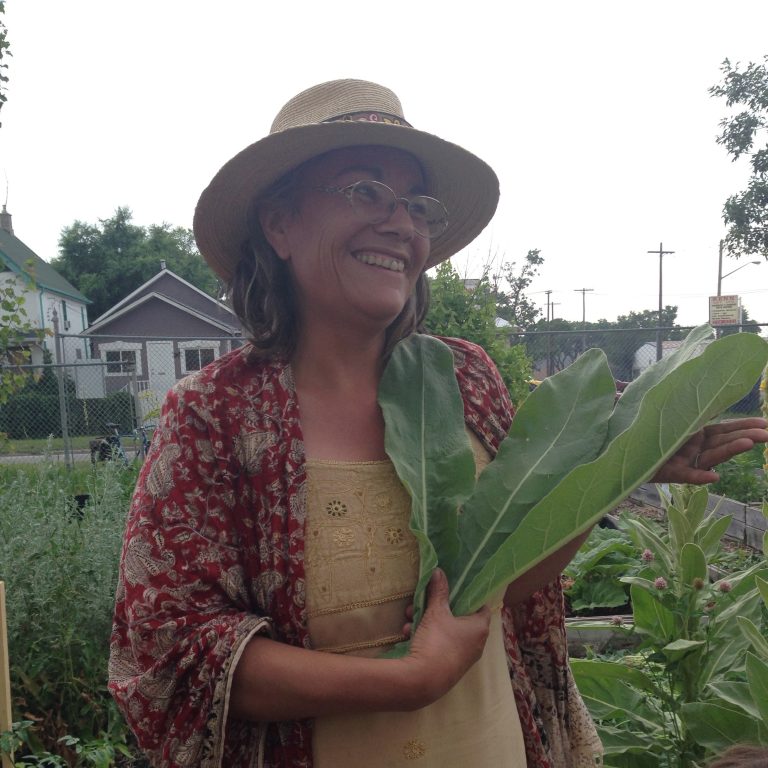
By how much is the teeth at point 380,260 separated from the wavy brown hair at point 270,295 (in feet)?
0.62

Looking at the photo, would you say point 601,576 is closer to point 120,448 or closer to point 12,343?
point 12,343

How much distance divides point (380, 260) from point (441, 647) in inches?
28.0

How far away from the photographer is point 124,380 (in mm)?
28781

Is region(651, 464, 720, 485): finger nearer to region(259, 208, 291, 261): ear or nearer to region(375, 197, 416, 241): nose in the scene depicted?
region(375, 197, 416, 241): nose

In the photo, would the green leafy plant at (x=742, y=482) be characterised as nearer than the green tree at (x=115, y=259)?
Yes

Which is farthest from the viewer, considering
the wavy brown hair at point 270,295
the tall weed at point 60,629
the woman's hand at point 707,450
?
the tall weed at point 60,629

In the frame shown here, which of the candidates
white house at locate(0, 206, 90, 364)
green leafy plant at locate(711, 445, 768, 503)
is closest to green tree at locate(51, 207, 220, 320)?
white house at locate(0, 206, 90, 364)

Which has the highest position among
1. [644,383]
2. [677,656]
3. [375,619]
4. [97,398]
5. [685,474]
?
[644,383]

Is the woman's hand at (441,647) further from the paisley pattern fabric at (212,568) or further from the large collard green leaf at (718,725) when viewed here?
the large collard green leaf at (718,725)

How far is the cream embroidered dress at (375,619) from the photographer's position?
1.23 m

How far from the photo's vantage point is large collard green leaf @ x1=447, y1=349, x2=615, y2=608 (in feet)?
4.11

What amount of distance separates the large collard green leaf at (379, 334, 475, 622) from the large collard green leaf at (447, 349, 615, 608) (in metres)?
0.03

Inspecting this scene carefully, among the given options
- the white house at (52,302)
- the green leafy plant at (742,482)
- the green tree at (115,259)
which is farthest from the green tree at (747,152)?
the green tree at (115,259)

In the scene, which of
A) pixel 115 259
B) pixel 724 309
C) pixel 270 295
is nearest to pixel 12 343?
pixel 270 295
